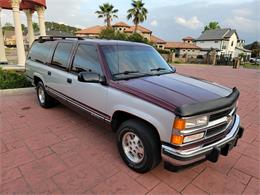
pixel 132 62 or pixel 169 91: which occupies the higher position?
pixel 132 62

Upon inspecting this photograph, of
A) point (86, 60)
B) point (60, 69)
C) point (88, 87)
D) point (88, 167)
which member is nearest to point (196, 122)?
point (88, 167)

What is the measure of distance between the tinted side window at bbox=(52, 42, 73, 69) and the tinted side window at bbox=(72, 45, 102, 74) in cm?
34

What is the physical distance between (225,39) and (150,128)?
59122 millimetres

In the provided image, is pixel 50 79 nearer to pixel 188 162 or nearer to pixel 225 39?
pixel 188 162

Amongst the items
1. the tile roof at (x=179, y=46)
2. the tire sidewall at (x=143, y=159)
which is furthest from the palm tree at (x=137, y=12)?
the tire sidewall at (x=143, y=159)

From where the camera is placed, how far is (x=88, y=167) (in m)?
2.88

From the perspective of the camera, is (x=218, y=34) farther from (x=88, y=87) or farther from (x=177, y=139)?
(x=177, y=139)

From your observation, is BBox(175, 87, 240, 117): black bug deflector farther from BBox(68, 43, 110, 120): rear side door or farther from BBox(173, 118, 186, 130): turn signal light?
BBox(68, 43, 110, 120): rear side door

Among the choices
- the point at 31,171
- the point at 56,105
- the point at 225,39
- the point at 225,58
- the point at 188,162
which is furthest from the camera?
the point at 225,39

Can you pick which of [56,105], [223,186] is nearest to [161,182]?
[223,186]

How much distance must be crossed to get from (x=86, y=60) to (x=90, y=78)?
2.49ft

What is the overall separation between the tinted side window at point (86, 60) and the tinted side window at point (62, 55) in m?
0.34

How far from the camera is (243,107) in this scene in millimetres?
6133

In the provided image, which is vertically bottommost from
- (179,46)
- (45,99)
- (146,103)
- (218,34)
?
(45,99)
